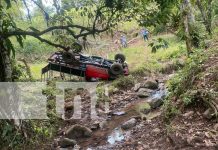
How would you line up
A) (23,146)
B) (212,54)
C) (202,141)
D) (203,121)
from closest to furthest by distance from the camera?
(202,141) → (203,121) → (23,146) → (212,54)

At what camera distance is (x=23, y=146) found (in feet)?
22.8

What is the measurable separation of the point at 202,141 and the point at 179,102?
166 cm

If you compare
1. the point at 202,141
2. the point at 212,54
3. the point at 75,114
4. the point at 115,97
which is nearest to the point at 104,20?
the point at 202,141

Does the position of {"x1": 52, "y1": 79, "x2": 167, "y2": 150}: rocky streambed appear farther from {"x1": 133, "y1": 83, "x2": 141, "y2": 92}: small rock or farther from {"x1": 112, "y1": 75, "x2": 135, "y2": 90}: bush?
{"x1": 112, "y1": 75, "x2": 135, "y2": 90}: bush

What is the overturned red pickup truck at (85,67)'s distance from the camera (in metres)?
13.0

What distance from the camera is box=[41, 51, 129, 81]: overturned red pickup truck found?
1298 cm

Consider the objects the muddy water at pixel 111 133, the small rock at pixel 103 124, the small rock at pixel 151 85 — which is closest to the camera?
the muddy water at pixel 111 133

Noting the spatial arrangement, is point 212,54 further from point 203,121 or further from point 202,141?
point 202,141

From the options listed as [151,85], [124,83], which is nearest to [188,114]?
[151,85]

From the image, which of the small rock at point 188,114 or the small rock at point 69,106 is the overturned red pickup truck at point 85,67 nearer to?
the small rock at point 69,106

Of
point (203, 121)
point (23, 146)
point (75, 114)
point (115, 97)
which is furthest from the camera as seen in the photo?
point (115, 97)

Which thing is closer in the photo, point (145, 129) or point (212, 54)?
point (145, 129)

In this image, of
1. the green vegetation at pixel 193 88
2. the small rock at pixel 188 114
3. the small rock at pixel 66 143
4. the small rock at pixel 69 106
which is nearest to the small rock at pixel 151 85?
the small rock at pixel 69 106

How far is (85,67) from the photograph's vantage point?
13102 mm
